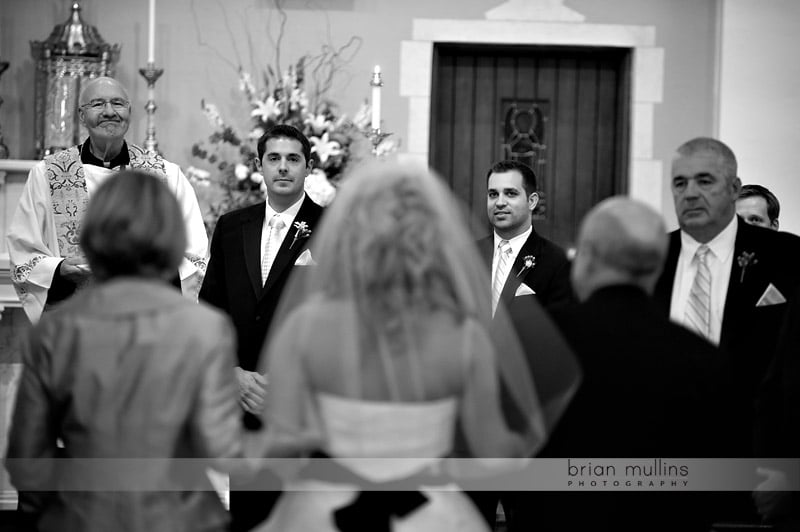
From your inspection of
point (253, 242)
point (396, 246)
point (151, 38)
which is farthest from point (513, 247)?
point (151, 38)

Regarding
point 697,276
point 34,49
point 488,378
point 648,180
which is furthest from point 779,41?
point 488,378

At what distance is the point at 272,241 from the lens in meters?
4.20

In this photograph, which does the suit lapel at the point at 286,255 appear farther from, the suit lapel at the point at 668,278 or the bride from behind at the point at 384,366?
the bride from behind at the point at 384,366

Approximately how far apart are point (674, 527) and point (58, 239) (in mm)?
2667

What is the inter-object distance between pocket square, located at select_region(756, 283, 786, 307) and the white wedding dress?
1.32 meters

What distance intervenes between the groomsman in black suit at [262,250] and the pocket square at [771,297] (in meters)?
1.63

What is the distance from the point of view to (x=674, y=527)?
2551 millimetres

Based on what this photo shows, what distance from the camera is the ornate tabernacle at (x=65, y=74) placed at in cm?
575

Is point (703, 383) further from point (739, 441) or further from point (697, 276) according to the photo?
point (697, 276)

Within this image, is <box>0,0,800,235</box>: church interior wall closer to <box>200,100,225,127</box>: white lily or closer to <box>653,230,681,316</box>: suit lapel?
<box>200,100,225,127</box>: white lily

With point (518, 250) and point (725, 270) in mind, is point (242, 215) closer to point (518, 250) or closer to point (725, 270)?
point (518, 250)

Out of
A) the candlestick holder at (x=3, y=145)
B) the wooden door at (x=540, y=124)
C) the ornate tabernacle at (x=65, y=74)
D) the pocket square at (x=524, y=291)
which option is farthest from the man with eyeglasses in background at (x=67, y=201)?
the wooden door at (x=540, y=124)

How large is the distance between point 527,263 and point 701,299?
2.97 feet

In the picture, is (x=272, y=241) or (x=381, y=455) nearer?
(x=381, y=455)
